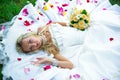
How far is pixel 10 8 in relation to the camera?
6.19 m

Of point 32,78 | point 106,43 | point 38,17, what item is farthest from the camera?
point 38,17

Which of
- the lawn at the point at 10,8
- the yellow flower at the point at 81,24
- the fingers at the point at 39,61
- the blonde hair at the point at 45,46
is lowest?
the fingers at the point at 39,61

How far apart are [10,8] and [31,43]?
1.46 metres

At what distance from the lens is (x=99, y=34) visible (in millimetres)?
5344

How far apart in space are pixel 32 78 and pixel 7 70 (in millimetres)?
434

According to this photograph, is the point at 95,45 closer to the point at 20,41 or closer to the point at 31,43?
the point at 31,43

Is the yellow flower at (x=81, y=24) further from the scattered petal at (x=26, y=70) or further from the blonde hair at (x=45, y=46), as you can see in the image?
the scattered petal at (x=26, y=70)

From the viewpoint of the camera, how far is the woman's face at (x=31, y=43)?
4961 millimetres

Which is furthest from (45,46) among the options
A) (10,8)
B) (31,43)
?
(10,8)

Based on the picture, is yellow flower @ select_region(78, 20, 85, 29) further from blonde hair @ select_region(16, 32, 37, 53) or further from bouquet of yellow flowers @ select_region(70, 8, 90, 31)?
blonde hair @ select_region(16, 32, 37, 53)

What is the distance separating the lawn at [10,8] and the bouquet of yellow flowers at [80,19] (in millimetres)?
1188

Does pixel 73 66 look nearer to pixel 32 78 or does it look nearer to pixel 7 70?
pixel 32 78

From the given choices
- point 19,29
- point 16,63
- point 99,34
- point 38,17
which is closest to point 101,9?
point 99,34

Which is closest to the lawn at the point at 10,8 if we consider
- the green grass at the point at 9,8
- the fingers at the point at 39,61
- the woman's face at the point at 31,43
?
the green grass at the point at 9,8
